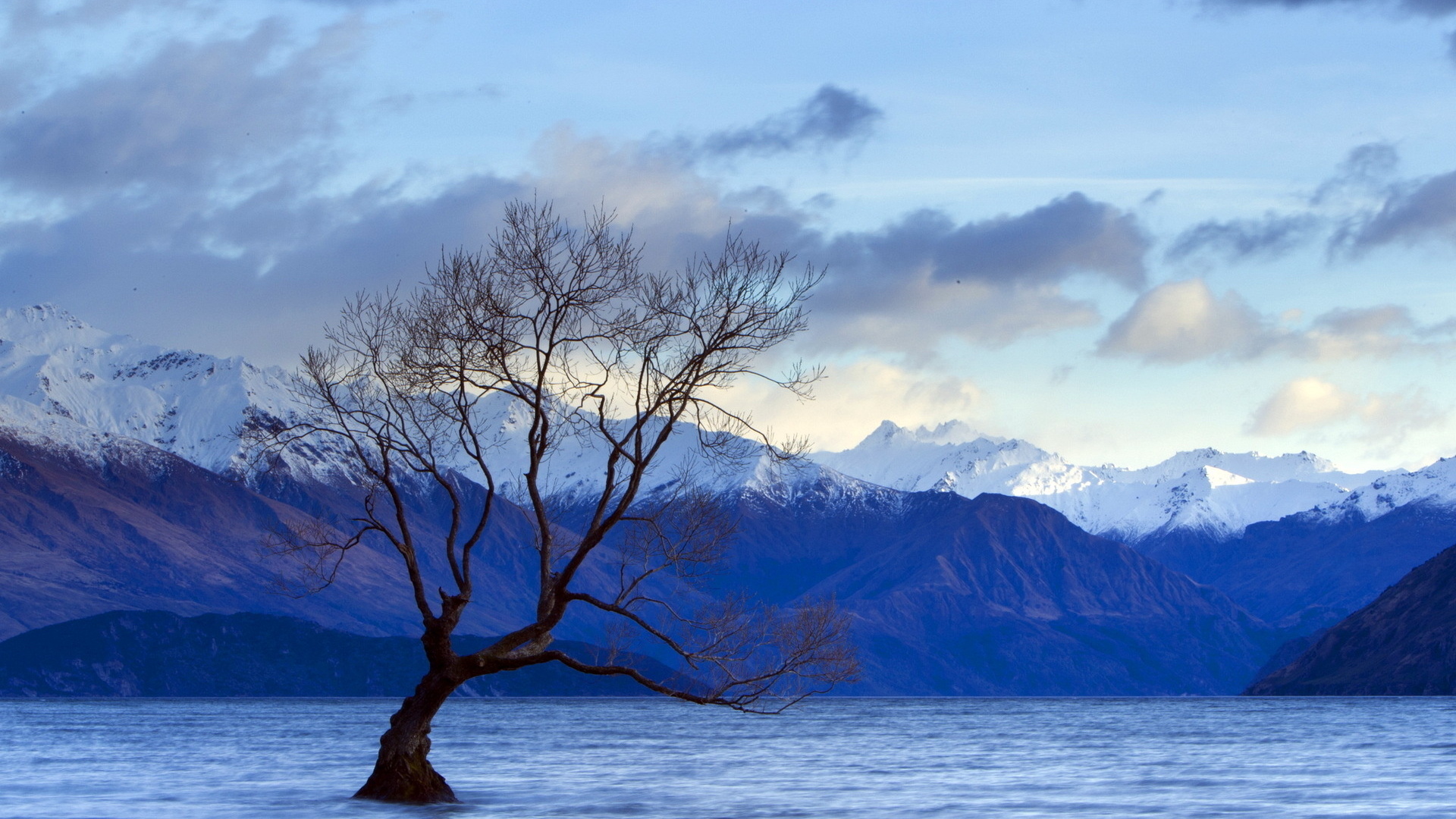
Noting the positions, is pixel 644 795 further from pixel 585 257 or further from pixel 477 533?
pixel 585 257

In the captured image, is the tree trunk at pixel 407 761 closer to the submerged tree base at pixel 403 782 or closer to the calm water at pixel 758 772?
the submerged tree base at pixel 403 782

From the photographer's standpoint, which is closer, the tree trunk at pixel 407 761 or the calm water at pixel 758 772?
the tree trunk at pixel 407 761

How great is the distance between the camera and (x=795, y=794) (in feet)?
179

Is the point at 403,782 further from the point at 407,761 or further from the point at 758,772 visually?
the point at 758,772

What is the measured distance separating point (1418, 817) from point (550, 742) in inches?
2911

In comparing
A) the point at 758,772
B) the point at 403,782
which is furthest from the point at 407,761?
the point at 758,772

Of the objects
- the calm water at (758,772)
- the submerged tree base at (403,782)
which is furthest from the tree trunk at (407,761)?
the calm water at (758,772)

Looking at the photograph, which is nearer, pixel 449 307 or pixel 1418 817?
pixel 449 307

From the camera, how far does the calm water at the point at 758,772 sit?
48.2 metres

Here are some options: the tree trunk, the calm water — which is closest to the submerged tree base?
the tree trunk

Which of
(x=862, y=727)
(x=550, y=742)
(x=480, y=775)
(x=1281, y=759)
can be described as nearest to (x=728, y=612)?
(x=480, y=775)

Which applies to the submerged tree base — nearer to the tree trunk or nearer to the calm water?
the tree trunk

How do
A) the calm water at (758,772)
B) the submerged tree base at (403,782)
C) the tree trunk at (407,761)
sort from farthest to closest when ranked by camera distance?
the calm water at (758,772) → the submerged tree base at (403,782) → the tree trunk at (407,761)

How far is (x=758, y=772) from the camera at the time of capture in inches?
2790
